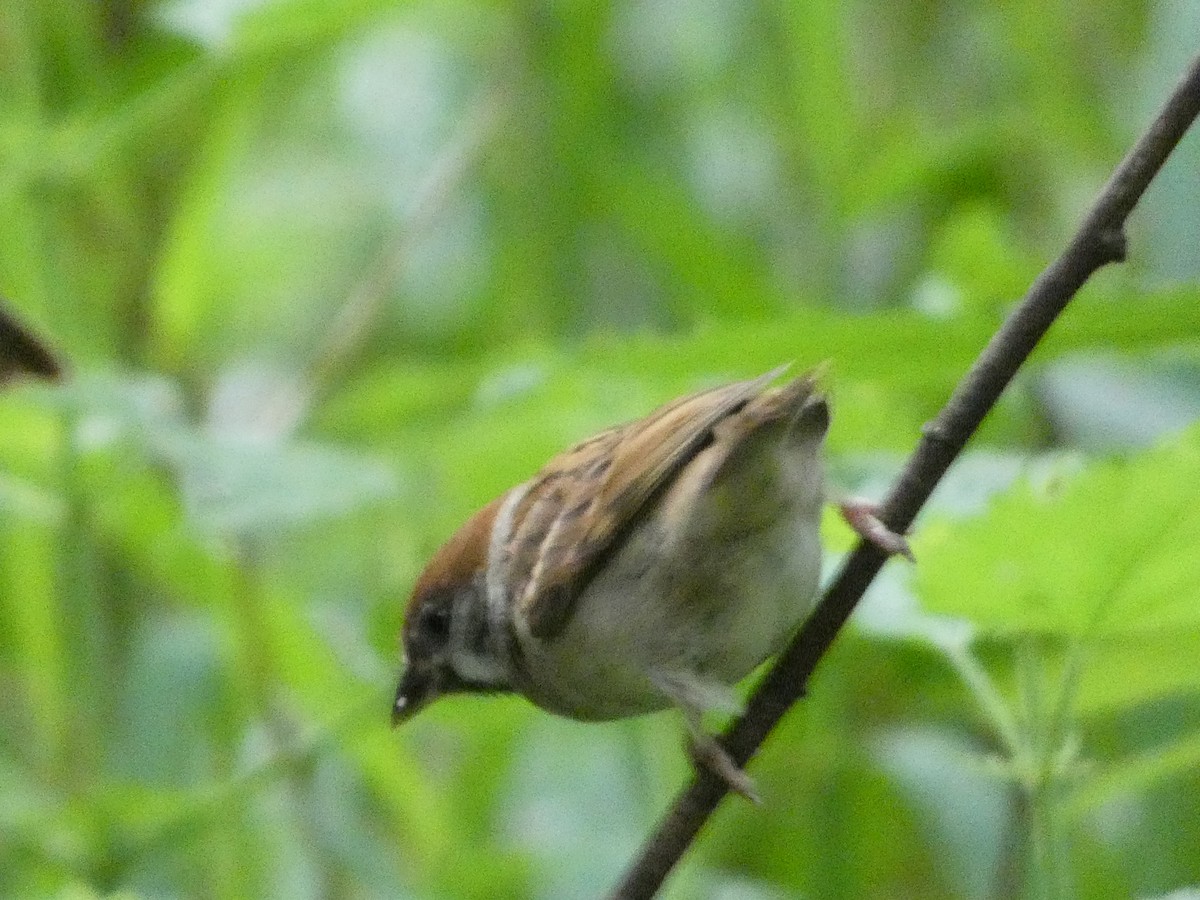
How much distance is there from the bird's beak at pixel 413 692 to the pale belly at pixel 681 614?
233mm

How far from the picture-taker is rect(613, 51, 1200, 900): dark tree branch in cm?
77

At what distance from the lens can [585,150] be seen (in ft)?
7.36

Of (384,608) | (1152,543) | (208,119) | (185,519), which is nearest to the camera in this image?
(1152,543)

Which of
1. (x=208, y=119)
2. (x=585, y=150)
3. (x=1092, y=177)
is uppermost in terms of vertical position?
(x=208, y=119)

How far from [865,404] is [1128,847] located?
507 millimetres

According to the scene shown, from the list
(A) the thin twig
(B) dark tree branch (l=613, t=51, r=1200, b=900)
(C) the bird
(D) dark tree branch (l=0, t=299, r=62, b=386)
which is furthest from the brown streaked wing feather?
(A) the thin twig

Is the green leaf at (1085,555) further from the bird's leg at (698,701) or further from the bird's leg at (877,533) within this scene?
the bird's leg at (698,701)

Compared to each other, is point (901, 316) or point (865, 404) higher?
point (901, 316)

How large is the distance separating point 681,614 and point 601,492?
0.12 meters

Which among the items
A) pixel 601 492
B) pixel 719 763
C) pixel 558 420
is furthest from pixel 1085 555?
pixel 558 420

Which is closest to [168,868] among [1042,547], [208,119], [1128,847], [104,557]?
[104,557]

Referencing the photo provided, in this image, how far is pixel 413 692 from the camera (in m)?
1.50

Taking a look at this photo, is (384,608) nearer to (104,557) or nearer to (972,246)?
(104,557)

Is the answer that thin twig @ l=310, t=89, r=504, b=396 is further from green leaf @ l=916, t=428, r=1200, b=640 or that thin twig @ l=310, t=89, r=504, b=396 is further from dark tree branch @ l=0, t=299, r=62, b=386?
green leaf @ l=916, t=428, r=1200, b=640
